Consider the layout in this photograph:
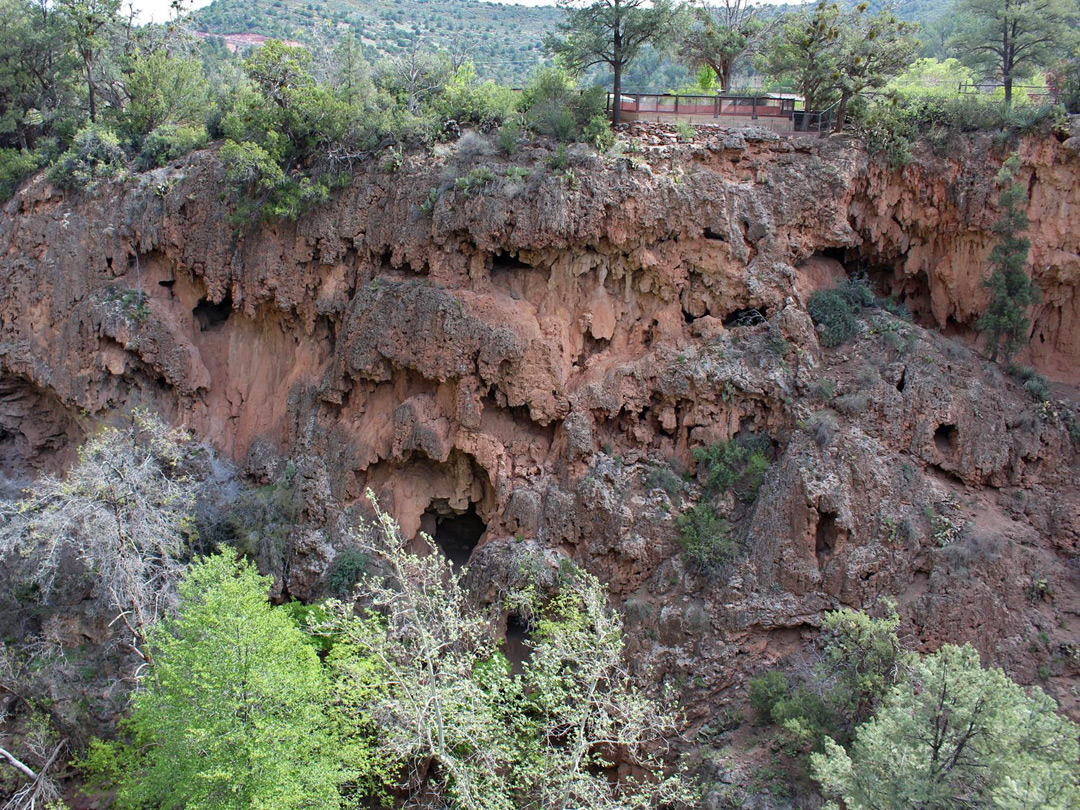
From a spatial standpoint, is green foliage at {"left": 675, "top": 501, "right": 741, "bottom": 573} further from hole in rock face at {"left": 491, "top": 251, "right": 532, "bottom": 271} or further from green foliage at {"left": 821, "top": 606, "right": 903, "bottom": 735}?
hole in rock face at {"left": 491, "top": 251, "right": 532, "bottom": 271}

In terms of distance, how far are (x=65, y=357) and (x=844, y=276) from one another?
19.6m

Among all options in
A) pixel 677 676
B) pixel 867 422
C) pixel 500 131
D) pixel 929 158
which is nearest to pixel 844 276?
pixel 929 158

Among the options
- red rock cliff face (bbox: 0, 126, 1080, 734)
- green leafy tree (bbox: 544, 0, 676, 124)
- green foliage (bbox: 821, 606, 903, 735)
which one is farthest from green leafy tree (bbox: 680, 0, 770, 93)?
green foliage (bbox: 821, 606, 903, 735)

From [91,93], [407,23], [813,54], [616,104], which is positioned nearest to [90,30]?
[91,93]

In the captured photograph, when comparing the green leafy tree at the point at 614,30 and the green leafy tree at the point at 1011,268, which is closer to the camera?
the green leafy tree at the point at 1011,268

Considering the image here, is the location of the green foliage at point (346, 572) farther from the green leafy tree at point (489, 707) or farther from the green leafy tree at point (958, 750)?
the green leafy tree at point (958, 750)

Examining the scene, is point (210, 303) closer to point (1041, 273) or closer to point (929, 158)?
point (929, 158)

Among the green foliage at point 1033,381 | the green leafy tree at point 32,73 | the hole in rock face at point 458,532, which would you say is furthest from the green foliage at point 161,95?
the green foliage at point 1033,381

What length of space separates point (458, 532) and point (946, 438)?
11.0 metres

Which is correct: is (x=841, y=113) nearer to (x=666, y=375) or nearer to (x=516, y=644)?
(x=666, y=375)

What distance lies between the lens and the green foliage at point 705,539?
1655cm

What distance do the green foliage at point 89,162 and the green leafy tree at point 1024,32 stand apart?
23.4 m

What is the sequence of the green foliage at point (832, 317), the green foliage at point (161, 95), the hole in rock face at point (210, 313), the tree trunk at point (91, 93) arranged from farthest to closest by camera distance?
1. the tree trunk at point (91, 93)
2. the green foliage at point (161, 95)
3. the hole in rock face at point (210, 313)
4. the green foliage at point (832, 317)

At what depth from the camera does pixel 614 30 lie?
20.9 metres
